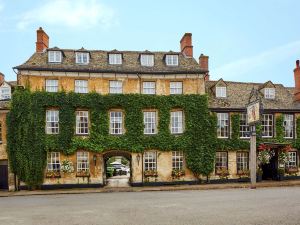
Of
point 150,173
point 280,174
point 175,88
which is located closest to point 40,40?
point 175,88

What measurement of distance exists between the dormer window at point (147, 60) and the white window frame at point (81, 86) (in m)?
5.49

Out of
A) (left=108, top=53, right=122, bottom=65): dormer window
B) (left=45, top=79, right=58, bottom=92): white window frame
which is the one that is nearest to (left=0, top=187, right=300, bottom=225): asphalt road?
(left=45, top=79, right=58, bottom=92): white window frame

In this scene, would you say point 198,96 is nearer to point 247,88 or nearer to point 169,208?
point 247,88

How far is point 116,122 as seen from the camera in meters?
27.8

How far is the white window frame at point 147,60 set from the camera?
2947 cm

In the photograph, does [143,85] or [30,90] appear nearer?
[30,90]

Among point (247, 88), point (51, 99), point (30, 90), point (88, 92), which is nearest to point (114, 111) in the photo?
point (88, 92)

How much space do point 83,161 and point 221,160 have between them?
12025 mm

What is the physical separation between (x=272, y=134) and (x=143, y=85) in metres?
12.7

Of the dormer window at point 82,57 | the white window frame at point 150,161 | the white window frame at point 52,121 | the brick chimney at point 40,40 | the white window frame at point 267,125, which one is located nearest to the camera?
the white window frame at point 52,121

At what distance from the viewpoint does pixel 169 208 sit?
14.5 meters

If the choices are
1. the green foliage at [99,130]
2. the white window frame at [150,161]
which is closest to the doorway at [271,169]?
the green foliage at [99,130]

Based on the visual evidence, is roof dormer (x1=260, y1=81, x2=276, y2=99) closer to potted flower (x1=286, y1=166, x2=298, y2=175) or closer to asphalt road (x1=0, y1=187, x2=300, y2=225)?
potted flower (x1=286, y1=166, x2=298, y2=175)

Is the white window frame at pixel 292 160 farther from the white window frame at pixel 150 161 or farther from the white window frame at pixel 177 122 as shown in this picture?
the white window frame at pixel 150 161
